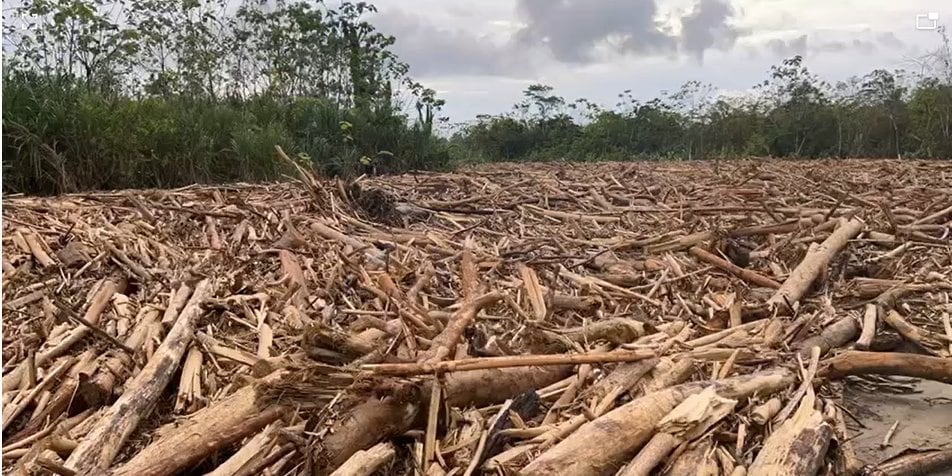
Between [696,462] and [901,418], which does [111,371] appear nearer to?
[696,462]

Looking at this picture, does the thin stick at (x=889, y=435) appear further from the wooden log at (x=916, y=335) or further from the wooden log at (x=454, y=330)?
the wooden log at (x=454, y=330)

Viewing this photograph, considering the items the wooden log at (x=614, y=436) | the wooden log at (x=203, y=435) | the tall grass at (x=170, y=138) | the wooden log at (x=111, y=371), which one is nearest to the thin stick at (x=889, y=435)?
the wooden log at (x=614, y=436)

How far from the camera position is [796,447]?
7.20 feet

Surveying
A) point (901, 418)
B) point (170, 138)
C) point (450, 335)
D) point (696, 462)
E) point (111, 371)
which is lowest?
point (901, 418)

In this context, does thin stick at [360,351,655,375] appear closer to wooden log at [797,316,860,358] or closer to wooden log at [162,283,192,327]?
wooden log at [797,316,860,358]

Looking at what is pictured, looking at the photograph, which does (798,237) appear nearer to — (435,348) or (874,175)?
(435,348)

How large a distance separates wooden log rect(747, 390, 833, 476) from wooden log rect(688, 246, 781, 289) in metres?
1.80

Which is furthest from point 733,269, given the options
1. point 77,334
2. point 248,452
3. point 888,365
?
point 77,334

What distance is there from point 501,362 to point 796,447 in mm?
833

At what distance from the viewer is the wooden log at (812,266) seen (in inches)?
146

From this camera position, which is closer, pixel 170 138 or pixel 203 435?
pixel 203 435

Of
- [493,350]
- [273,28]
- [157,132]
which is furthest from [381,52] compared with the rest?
[493,350]

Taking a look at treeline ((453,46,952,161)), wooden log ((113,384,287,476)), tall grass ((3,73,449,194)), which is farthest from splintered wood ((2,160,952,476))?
treeline ((453,46,952,161))

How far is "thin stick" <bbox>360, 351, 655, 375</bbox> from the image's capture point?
219cm
